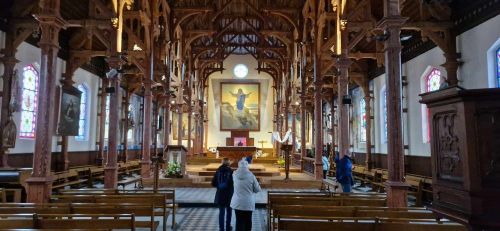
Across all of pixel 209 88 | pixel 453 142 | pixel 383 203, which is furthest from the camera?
pixel 209 88

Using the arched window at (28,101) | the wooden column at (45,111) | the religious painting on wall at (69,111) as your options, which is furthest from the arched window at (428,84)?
the arched window at (28,101)

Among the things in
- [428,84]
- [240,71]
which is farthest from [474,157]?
[240,71]

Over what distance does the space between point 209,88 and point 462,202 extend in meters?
40.4

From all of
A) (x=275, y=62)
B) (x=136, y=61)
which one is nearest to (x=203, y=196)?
(x=136, y=61)

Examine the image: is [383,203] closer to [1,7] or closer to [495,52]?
[495,52]

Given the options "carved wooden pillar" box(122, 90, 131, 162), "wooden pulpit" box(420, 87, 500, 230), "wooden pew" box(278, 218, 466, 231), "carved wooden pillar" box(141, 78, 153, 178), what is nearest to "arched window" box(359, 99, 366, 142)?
"carved wooden pillar" box(141, 78, 153, 178)

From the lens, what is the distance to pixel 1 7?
12.9 metres

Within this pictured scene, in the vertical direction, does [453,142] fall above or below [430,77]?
below

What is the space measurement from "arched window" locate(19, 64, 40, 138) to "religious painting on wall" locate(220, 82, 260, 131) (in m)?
26.9

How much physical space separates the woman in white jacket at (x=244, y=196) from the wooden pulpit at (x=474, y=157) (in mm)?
4527

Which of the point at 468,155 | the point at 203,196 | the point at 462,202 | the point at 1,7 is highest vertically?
the point at 1,7

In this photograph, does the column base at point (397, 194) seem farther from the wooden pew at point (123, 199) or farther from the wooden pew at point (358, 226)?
the wooden pew at point (123, 199)

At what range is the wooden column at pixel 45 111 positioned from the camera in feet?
28.4

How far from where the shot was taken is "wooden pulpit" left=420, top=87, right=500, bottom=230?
2.27m
